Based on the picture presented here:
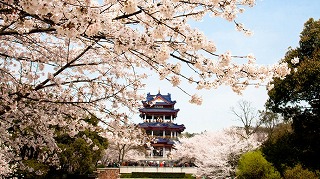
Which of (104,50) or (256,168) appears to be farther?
(256,168)

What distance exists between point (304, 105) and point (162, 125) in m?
32.4

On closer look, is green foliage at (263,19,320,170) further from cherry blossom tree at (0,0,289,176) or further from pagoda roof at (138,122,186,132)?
pagoda roof at (138,122,186,132)

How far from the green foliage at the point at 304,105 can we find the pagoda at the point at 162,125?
2983 cm

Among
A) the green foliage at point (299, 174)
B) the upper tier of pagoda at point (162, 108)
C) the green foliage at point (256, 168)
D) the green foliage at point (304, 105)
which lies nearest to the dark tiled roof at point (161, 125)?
the upper tier of pagoda at point (162, 108)

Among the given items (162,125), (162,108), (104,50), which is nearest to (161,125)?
(162,125)

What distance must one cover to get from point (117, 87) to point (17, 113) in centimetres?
158

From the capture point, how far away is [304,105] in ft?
55.7

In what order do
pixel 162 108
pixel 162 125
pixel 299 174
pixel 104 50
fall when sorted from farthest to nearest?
pixel 162 108
pixel 162 125
pixel 299 174
pixel 104 50

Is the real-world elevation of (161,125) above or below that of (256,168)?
above

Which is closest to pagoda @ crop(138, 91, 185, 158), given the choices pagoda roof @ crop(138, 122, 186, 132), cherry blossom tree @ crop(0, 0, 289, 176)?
pagoda roof @ crop(138, 122, 186, 132)

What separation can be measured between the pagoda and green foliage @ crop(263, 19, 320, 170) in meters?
29.8

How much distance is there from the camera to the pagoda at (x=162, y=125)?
47.5 metres

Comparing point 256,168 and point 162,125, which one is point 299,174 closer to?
point 256,168

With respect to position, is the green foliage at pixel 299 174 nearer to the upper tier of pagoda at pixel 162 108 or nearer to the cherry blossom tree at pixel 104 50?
the cherry blossom tree at pixel 104 50
